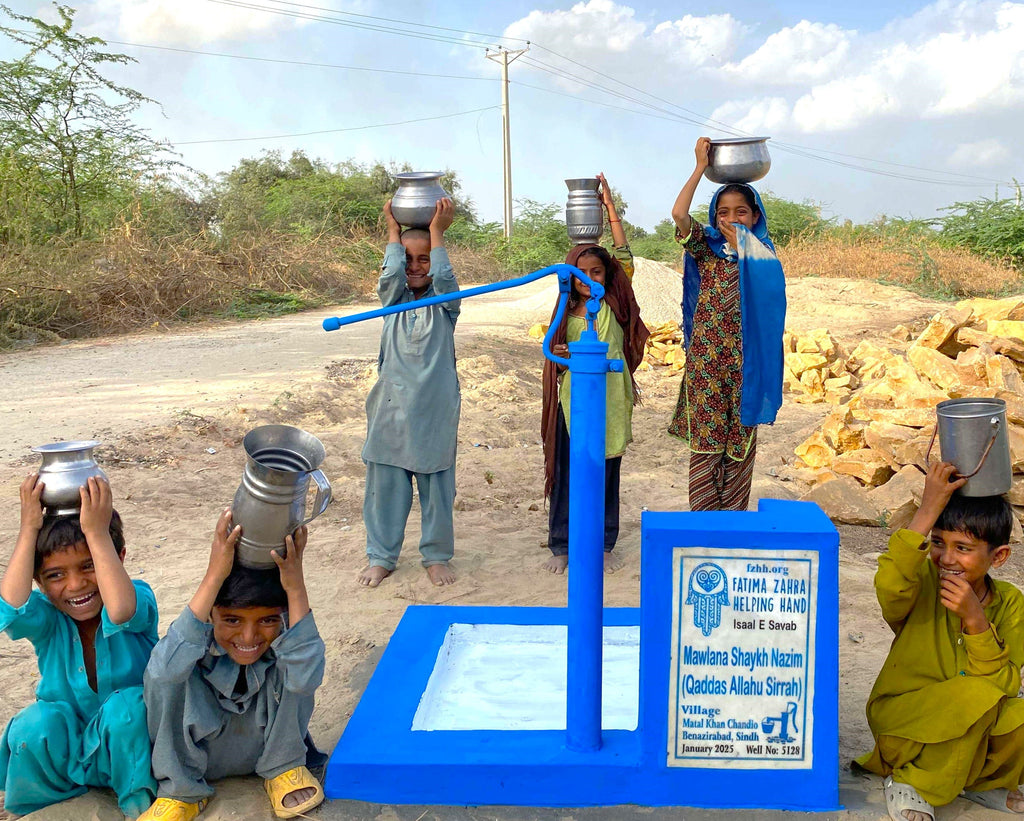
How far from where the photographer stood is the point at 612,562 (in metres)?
4.14

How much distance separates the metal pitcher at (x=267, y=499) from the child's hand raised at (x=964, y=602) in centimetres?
152

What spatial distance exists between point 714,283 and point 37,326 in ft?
32.0

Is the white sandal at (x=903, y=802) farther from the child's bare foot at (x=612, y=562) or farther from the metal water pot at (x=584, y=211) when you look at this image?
the metal water pot at (x=584, y=211)

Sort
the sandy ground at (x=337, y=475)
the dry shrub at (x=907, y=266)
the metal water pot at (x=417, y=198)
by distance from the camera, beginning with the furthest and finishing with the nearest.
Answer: the dry shrub at (x=907, y=266) < the metal water pot at (x=417, y=198) < the sandy ground at (x=337, y=475)

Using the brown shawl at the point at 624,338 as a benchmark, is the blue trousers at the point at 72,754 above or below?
below

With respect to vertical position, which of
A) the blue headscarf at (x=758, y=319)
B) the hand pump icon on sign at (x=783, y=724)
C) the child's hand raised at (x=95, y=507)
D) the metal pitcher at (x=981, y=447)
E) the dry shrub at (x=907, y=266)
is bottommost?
the hand pump icon on sign at (x=783, y=724)

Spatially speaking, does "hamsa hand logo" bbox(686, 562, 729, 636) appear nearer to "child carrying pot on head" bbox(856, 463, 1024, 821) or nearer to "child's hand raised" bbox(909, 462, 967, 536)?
"child carrying pot on head" bbox(856, 463, 1024, 821)

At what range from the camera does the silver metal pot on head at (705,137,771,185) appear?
3.43 m

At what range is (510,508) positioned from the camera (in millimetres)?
5262

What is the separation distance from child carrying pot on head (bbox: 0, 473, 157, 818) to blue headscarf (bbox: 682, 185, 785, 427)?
221cm

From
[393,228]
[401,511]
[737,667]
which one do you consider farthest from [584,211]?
[737,667]

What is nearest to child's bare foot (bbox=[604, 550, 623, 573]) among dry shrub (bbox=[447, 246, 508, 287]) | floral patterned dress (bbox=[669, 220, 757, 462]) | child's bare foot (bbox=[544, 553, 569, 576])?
child's bare foot (bbox=[544, 553, 569, 576])

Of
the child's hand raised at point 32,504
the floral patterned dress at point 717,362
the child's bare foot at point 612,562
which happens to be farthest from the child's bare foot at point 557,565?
the child's hand raised at point 32,504

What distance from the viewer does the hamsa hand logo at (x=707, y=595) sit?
86.5 inches
